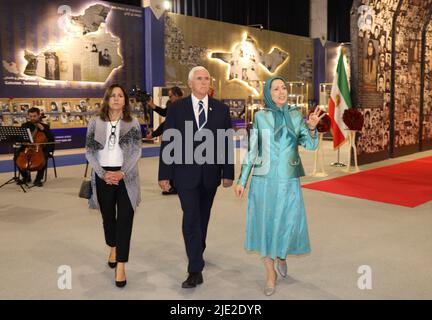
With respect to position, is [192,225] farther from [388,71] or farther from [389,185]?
[388,71]

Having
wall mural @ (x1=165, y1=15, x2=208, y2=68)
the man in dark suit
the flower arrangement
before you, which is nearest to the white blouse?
the man in dark suit

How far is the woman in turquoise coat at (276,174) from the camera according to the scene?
321 cm

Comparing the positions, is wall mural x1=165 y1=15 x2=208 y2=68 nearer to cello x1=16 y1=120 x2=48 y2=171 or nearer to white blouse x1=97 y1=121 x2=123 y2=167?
cello x1=16 y1=120 x2=48 y2=171

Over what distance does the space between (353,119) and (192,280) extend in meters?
6.69

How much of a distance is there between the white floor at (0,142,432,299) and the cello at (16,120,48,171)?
853 mm

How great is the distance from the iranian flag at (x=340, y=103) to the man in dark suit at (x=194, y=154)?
6.45 metres

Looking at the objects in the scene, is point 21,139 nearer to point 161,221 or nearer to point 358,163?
point 161,221

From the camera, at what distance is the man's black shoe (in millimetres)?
3398

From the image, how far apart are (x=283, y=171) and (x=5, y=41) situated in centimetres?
954

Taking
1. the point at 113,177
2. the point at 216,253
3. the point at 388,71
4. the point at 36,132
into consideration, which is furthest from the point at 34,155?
the point at 388,71

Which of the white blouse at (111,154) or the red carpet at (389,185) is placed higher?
the white blouse at (111,154)

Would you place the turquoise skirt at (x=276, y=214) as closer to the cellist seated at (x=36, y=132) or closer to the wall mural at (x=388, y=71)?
the cellist seated at (x=36, y=132)

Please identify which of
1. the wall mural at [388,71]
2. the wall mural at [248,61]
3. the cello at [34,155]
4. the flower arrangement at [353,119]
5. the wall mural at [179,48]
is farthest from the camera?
the wall mural at [248,61]

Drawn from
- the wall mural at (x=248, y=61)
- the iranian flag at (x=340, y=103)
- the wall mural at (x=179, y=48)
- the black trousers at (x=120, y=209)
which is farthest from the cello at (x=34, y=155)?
the wall mural at (x=248, y=61)
